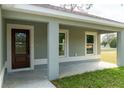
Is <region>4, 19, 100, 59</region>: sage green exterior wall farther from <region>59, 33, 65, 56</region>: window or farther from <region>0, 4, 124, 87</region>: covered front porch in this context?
<region>59, 33, 65, 56</region>: window

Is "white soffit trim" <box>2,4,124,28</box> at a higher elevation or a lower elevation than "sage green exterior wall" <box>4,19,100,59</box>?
higher

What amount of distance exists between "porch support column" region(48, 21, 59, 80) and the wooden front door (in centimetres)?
235

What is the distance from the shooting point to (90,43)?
40.4ft

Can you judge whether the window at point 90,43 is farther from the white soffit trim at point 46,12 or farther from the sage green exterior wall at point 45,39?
the white soffit trim at point 46,12

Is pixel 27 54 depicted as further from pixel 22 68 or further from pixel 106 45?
pixel 106 45

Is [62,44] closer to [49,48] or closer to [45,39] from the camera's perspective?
[45,39]

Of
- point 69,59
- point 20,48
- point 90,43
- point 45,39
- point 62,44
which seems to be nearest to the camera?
point 20,48

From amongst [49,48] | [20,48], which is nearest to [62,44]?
[20,48]

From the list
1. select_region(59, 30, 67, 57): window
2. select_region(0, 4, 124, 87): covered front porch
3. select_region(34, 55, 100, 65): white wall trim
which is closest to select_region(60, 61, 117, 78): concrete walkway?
select_region(0, 4, 124, 87): covered front porch

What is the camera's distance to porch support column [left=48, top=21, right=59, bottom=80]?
664cm

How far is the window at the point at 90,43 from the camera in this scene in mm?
12062

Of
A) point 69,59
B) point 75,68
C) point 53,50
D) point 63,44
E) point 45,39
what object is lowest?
point 75,68

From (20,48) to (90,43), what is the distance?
6291 mm

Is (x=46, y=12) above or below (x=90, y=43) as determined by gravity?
above
